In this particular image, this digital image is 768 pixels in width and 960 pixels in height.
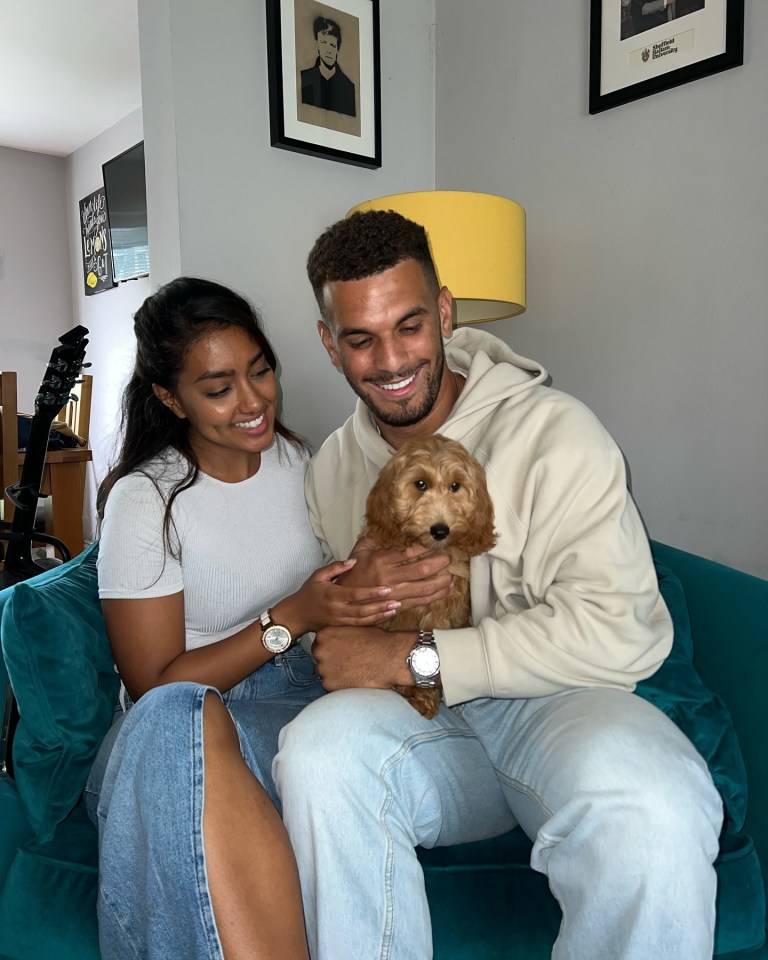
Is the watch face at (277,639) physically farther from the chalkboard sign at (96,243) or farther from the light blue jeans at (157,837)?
the chalkboard sign at (96,243)

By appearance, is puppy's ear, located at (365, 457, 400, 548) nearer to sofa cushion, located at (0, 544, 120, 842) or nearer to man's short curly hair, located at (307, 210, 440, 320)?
man's short curly hair, located at (307, 210, 440, 320)

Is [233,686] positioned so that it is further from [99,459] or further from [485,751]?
[99,459]

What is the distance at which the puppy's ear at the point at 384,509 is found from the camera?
60.1 inches

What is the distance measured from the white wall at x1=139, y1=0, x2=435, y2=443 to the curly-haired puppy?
4.36ft

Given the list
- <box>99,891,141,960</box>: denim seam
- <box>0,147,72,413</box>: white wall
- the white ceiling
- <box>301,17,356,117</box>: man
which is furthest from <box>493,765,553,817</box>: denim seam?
<box>0,147,72,413</box>: white wall

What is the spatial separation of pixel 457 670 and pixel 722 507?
1.30 m

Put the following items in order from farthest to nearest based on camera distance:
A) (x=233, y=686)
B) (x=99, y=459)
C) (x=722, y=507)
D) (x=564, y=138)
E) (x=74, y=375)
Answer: (x=99, y=459)
(x=74, y=375)
(x=564, y=138)
(x=722, y=507)
(x=233, y=686)

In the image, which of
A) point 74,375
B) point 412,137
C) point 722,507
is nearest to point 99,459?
point 74,375

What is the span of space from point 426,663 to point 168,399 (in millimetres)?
834

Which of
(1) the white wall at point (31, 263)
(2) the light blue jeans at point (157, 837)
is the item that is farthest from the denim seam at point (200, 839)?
(1) the white wall at point (31, 263)

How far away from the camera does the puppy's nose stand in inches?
58.5

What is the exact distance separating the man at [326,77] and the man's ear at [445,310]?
1355 mm

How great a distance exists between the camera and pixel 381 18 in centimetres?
291

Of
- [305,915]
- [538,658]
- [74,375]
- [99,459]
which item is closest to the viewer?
[305,915]
